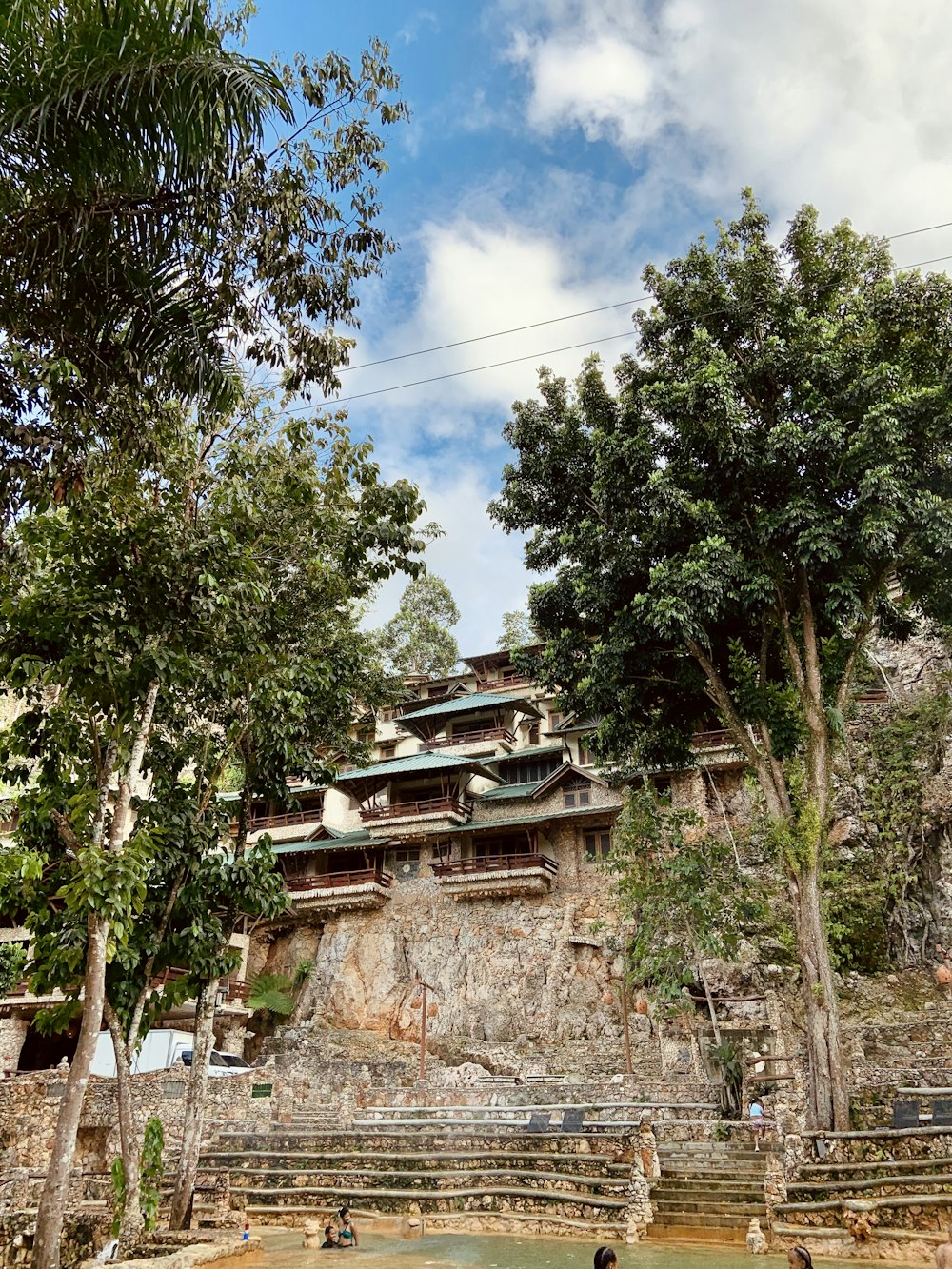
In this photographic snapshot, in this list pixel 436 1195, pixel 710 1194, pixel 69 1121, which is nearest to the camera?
pixel 69 1121

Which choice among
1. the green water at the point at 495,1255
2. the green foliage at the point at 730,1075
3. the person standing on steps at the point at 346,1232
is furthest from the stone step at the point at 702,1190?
the person standing on steps at the point at 346,1232

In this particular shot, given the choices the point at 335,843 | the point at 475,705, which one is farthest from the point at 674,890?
the point at 475,705

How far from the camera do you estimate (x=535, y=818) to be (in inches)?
1228

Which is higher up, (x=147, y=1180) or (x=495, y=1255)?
(x=147, y=1180)

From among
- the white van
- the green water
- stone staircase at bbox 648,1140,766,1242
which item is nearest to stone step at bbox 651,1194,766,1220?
stone staircase at bbox 648,1140,766,1242

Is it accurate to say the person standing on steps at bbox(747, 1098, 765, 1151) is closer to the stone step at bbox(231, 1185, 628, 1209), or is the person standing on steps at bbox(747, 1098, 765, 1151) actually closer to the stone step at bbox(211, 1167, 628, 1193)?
the stone step at bbox(211, 1167, 628, 1193)

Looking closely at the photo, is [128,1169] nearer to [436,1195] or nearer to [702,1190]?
[436,1195]

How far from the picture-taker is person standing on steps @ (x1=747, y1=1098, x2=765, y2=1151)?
1520cm

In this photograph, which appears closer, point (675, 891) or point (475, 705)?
point (675, 891)

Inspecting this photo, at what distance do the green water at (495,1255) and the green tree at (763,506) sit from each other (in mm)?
3930

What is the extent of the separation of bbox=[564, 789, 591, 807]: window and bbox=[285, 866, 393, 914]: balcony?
7.56 m

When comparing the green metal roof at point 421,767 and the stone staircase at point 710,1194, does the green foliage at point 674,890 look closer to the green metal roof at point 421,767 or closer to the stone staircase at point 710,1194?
the stone staircase at point 710,1194

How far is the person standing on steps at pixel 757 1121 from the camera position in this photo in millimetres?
15196

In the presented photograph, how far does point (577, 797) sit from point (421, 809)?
6256 millimetres
